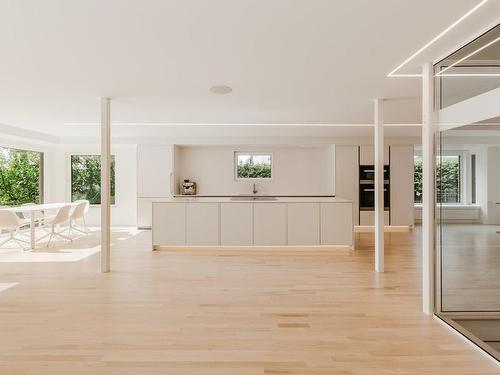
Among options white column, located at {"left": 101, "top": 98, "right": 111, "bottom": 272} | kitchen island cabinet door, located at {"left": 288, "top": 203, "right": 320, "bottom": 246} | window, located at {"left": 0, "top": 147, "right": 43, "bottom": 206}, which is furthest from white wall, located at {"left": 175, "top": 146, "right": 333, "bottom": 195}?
white column, located at {"left": 101, "top": 98, "right": 111, "bottom": 272}

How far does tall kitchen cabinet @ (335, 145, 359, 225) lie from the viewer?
8.34 meters

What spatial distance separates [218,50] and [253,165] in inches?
232

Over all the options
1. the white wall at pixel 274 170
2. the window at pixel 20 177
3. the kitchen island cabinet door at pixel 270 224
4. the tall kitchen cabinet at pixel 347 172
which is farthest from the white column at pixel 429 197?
the window at pixel 20 177

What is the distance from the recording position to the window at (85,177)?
29.5ft

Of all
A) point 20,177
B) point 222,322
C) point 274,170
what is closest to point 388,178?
point 274,170

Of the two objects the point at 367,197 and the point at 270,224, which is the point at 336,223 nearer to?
the point at 270,224

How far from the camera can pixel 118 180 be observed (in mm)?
9000

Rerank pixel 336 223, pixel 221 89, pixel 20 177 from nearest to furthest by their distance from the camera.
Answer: pixel 221 89 → pixel 336 223 → pixel 20 177

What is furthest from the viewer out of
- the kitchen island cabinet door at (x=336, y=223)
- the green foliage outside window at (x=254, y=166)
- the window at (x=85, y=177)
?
the window at (x=85, y=177)

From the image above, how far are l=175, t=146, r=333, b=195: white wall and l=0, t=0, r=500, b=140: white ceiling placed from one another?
363 centimetres

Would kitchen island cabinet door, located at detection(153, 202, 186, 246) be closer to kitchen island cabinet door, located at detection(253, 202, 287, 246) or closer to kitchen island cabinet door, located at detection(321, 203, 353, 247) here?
kitchen island cabinet door, located at detection(253, 202, 287, 246)

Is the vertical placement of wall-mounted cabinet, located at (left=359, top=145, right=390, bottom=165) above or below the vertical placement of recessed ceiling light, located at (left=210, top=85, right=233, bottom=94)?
below

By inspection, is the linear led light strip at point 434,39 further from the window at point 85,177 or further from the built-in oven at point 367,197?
the window at point 85,177

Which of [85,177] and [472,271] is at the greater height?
[85,177]
